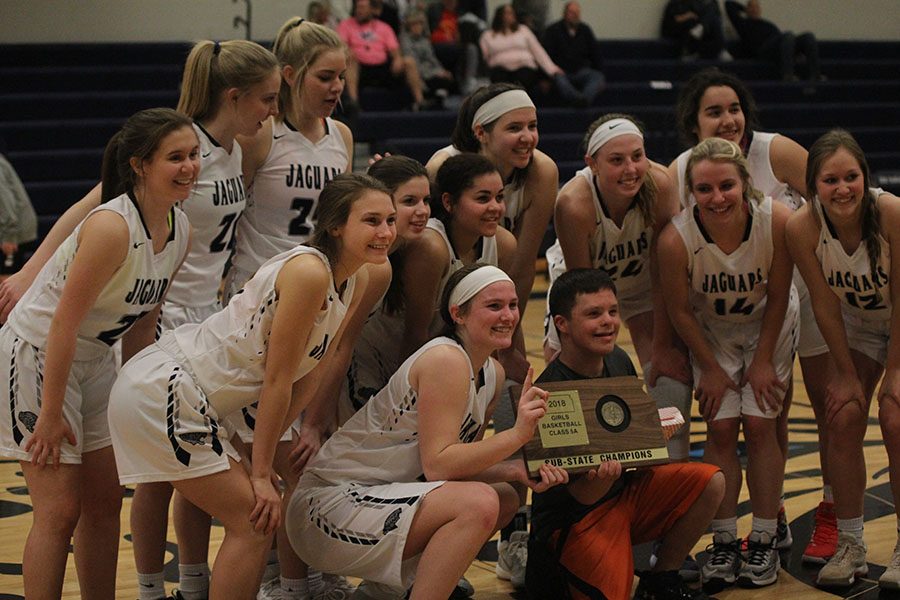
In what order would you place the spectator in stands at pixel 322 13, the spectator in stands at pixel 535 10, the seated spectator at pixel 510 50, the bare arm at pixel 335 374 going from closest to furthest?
the bare arm at pixel 335 374, the spectator in stands at pixel 322 13, the seated spectator at pixel 510 50, the spectator in stands at pixel 535 10

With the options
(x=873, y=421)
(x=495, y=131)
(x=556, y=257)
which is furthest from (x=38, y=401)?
(x=873, y=421)

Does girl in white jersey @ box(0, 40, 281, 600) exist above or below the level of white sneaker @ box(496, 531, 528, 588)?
above

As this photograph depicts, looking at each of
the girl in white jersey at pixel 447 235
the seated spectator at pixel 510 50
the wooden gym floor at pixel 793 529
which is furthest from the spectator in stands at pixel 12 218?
the girl in white jersey at pixel 447 235

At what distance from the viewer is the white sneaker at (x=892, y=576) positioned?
14.0 ft

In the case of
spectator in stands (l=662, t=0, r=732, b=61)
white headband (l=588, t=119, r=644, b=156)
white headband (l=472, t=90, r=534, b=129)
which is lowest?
white headband (l=588, t=119, r=644, b=156)

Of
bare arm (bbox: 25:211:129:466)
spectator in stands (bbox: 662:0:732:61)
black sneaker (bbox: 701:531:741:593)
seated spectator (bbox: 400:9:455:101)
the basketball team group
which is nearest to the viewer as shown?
bare arm (bbox: 25:211:129:466)

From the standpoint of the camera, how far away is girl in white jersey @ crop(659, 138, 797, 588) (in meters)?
4.43

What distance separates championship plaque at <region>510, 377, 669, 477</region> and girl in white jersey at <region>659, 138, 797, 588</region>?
585mm

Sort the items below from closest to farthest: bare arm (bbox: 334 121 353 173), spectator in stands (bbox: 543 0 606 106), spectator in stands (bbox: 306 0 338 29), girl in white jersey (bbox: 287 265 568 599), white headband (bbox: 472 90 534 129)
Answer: girl in white jersey (bbox: 287 265 568 599) < white headband (bbox: 472 90 534 129) < bare arm (bbox: 334 121 353 173) < spectator in stands (bbox: 306 0 338 29) < spectator in stands (bbox: 543 0 606 106)

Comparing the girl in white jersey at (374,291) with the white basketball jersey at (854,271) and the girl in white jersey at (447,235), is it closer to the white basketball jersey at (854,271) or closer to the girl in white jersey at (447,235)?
the girl in white jersey at (447,235)

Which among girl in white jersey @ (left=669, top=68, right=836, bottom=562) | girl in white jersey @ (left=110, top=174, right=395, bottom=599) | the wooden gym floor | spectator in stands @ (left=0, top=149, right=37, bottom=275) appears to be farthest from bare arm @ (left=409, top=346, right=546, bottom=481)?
spectator in stands @ (left=0, top=149, right=37, bottom=275)

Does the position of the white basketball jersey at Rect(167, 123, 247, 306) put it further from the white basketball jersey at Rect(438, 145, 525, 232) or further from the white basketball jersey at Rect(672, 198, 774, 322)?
the white basketball jersey at Rect(672, 198, 774, 322)

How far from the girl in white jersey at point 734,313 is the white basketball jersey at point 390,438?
1.05m

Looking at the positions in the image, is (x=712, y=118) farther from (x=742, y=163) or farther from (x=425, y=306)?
(x=425, y=306)
